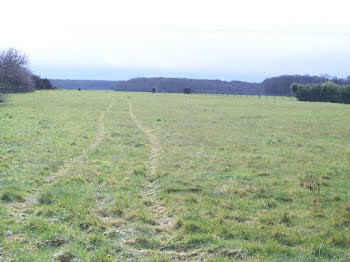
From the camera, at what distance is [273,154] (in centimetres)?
1412

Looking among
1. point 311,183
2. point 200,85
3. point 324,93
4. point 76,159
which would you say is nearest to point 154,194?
point 311,183

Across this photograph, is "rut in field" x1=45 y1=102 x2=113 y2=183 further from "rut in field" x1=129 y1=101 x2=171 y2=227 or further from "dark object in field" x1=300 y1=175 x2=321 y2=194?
"dark object in field" x1=300 y1=175 x2=321 y2=194

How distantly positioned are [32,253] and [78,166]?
5.74 m

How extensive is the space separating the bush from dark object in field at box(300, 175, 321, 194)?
7113 centimetres

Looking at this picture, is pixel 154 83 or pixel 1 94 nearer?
pixel 1 94

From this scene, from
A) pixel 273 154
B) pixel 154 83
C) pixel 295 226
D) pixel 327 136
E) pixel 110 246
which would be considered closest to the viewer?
pixel 110 246

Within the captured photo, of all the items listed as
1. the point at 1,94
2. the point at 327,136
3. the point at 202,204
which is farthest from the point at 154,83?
the point at 202,204

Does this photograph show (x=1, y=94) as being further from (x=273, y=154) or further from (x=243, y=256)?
(x=243, y=256)

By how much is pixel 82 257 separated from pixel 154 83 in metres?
156

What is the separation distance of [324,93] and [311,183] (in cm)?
7631

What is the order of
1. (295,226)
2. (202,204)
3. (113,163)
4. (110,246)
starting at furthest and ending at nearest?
(113,163) → (202,204) → (295,226) → (110,246)

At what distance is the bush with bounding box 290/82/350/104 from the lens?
248 ft

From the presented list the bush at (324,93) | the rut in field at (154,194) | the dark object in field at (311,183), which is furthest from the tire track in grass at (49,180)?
the bush at (324,93)

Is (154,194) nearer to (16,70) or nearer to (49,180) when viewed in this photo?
(49,180)
